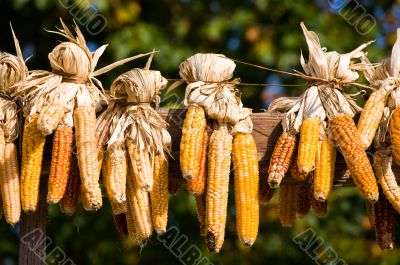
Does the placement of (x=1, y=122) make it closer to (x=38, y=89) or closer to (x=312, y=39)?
(x=38, y=89)

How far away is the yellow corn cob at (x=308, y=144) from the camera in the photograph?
320 cm

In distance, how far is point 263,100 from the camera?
22.5 ft

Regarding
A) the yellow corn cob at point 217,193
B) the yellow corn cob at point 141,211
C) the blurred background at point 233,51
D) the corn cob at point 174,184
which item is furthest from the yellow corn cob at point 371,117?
the blurred background at point 233,51

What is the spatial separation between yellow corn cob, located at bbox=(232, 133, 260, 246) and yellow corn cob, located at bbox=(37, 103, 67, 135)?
0.67 m

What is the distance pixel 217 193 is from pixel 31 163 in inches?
28.4

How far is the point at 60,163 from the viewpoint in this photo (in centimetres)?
325

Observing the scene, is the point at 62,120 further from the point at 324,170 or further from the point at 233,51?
the point at 233,51

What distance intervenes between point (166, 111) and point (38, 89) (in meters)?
0.51

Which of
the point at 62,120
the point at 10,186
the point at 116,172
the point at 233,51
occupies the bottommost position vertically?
the point at 233,51

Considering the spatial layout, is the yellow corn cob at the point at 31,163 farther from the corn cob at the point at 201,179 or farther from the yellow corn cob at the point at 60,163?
the corn cob at the point at 201,179

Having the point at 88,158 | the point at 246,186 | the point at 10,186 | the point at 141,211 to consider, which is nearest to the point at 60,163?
the point at 88,158

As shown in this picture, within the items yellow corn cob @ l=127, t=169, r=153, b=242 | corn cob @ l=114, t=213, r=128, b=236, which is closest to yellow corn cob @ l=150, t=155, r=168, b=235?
yellow corn cob @ l=127, t=169, r=153, b=242

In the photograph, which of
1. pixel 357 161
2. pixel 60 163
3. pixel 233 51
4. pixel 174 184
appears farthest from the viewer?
pixel 233 51

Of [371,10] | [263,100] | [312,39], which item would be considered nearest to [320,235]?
[263,100]
